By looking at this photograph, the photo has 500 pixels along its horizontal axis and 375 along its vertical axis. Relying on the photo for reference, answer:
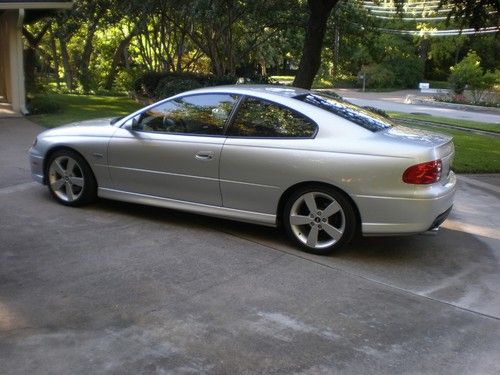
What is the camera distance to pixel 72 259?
4.92m

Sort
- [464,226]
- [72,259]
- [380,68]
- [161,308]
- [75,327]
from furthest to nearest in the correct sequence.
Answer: [380,68], [464,226], [72,259], [161,308], [75,327]

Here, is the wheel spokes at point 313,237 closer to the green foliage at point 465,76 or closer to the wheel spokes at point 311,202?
the wheel spokes at point 311,202

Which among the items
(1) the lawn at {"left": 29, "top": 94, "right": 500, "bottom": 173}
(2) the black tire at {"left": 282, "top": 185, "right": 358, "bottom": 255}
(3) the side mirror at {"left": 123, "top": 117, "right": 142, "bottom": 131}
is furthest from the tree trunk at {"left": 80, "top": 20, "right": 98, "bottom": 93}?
(2) the black tire at {"left": 282, "top": 185, "right": 358, "bottom": 255}

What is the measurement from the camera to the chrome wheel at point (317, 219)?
5.22 m

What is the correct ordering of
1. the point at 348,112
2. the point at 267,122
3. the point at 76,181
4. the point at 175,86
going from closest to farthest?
the point at 267,122, the point at 348,112, the point at 76,181, the point at 175,86

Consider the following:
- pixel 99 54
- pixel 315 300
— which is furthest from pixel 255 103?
pixel 99 54

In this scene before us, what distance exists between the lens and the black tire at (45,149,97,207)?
6340mm

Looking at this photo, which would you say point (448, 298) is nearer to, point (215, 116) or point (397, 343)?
point (397, 343)

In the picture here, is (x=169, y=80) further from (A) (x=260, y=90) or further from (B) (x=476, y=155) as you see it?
(A) (x=260, y=90)

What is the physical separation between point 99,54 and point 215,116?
26.6m

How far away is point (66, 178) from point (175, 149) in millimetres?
1466

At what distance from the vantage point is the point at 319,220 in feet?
17.3

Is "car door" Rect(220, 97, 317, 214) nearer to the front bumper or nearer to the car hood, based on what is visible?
the car hood

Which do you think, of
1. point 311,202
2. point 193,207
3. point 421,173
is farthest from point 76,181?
point 421,173
